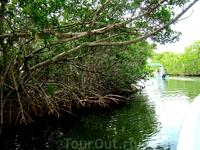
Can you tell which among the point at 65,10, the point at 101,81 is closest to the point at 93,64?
the point at 101,81

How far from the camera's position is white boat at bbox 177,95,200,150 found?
1.82 meters

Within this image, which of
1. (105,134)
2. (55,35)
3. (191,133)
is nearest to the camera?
(191,133)

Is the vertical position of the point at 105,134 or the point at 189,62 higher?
the point at 189,62

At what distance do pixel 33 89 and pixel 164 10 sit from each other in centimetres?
368

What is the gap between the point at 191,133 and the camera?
209 cm

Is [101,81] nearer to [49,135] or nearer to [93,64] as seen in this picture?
[93,64]

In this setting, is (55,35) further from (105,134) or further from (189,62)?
(189,62)

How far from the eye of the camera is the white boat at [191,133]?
1823 mm

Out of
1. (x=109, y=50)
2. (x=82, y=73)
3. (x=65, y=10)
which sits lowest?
(x=82, y=73)

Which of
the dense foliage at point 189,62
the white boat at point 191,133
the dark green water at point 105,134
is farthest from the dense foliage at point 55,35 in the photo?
the dense foliage at point 189,62

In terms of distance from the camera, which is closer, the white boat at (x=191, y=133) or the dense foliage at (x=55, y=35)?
the white boat at (x=191, y=133)

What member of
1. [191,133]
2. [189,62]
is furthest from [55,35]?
[189,62]

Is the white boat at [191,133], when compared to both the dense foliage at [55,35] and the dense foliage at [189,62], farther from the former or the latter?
the dense foliage at [189,62]

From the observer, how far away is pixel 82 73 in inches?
330
